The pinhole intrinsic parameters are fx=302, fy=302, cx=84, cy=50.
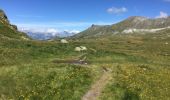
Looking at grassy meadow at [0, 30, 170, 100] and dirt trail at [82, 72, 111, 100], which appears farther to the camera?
grassy meadow at [0, 30, 170, 100]

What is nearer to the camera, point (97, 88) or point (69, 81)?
point (97, 88)

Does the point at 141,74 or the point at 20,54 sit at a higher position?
the point at 20,54

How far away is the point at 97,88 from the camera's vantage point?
129 ft

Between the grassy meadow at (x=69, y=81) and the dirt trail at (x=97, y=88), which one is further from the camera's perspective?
the grassy meadow at (x=69, y=81)

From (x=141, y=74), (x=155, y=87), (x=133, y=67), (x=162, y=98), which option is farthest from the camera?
(x=133, y=67)

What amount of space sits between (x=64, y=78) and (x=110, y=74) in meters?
8.27

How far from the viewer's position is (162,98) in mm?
40000

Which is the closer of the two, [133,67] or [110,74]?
[110,74]

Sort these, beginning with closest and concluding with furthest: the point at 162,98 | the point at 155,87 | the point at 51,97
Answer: the point at 51,97, the point at 162,98, the point at 155,87

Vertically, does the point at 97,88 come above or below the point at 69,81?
below

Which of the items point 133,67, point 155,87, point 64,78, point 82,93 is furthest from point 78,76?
point 133,67

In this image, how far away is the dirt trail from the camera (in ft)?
119

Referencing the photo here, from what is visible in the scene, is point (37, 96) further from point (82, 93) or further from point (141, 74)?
point (141, 74)

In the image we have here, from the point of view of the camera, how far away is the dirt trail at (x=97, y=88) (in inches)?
1432
